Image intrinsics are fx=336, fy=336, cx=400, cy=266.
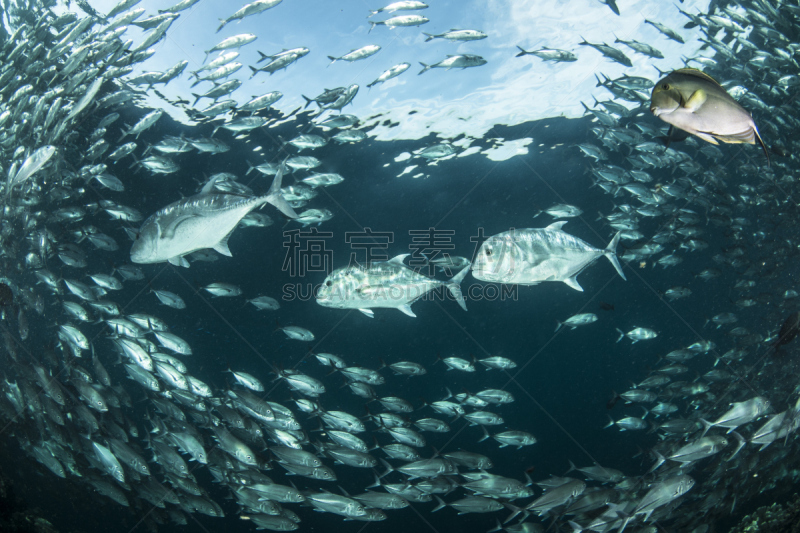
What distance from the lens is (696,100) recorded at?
1.72 m

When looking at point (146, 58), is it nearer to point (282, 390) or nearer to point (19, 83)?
point (19, 83)

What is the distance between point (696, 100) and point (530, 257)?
2149mm

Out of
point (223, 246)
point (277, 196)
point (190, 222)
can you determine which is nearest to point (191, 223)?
point (190, 222)

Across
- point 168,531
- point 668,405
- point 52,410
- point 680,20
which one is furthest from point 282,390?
point 680,20

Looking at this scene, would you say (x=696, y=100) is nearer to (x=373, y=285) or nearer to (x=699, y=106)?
(x=699, y=106)

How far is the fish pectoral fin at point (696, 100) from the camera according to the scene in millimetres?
1717

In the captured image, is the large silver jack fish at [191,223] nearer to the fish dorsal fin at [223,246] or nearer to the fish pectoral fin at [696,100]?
the fish dorsal fin at [223,246]

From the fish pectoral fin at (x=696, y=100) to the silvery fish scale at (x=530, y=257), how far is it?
205 centimetres

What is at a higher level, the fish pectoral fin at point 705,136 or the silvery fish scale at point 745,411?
the fish pectoral fin at point 705,136

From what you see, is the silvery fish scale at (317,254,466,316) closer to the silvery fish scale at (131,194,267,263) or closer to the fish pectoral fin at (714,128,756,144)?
the silvery fish scale at (131,194,267,263)

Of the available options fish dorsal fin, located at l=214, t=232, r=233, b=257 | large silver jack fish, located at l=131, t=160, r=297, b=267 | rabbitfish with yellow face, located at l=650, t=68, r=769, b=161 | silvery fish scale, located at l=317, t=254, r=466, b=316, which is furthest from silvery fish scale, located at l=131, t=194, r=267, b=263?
rabbitfish with yellow face, located at l=650, t=68, r=769, b=161

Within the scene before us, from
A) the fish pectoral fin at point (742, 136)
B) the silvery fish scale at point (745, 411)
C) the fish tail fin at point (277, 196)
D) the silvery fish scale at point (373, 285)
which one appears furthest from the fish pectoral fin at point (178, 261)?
the silvery fish scale at point (745, 411)

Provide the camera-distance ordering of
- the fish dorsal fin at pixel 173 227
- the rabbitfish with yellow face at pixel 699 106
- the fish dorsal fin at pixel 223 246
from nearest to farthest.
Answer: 1. the rabbitfish with yellow face at pixel 699 106
2. the fish dorsal fin at pixel 173 227
3. the fish dorsal fin at pixel 223 246

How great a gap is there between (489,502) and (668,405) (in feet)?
19.5
